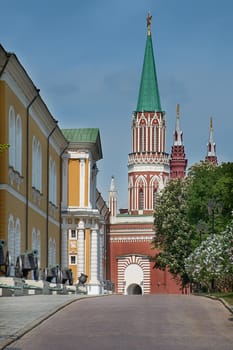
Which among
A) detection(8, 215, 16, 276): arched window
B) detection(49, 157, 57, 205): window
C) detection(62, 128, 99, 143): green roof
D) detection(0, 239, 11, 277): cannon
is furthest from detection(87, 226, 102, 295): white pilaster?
detection(0, 239, 11, 277): cannon

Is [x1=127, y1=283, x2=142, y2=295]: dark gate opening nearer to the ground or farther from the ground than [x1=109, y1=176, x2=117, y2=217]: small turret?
nearer to the ground

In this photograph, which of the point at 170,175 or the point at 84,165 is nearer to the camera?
the point at 84,165

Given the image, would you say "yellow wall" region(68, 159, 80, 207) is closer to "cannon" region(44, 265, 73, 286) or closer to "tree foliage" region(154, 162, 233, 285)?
"tree foliage" region(154, 162, 233, 285)

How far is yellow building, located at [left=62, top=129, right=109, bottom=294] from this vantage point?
235ft

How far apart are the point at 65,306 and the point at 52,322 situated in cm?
445

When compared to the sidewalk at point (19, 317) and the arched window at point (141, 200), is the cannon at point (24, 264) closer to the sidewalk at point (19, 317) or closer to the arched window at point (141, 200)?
the sidewalk at point (19, 317)

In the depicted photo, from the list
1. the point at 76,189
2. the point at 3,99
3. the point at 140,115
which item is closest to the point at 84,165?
the point at 76,189

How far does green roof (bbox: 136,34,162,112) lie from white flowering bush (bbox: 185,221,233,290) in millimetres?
89673

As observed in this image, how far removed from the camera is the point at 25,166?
161 feet

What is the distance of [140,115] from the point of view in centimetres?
13650

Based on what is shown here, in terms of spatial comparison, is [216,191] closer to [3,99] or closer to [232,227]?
[3,99]

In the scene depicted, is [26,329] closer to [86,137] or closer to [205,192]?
[205,192]

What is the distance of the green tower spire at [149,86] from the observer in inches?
5281

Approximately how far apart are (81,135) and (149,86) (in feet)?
196
